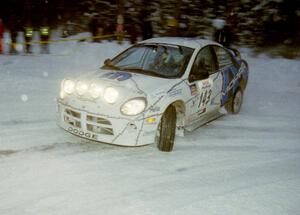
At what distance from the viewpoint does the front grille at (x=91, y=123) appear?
192 inches

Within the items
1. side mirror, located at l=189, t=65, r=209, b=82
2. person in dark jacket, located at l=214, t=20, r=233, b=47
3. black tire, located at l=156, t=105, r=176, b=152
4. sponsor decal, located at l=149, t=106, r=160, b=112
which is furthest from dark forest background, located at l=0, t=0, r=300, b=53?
sponsor decal, located at l=149, t=106, r=160, b=112

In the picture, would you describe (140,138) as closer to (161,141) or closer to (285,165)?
(161,141)

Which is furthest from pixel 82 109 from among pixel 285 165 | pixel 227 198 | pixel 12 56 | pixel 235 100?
pixel 12 56

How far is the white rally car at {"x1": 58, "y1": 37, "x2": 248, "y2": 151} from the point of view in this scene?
4879mm

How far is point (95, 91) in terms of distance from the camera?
5059 millimetres

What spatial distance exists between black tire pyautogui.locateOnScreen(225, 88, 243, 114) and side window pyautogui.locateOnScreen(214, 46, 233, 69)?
26.1 inches

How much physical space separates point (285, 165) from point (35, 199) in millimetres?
3231

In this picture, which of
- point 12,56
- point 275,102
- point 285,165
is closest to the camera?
point 285,165

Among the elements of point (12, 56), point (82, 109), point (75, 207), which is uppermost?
point (82, 109)

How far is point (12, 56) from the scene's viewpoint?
1476 centimetres

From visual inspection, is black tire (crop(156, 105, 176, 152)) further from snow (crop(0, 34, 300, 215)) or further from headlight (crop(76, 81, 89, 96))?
headlight (crop(76, 81, 89, 96))

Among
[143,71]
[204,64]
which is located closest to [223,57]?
[204,64]

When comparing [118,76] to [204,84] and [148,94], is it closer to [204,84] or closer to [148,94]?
[148,94]

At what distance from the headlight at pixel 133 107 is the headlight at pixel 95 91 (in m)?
0.41
